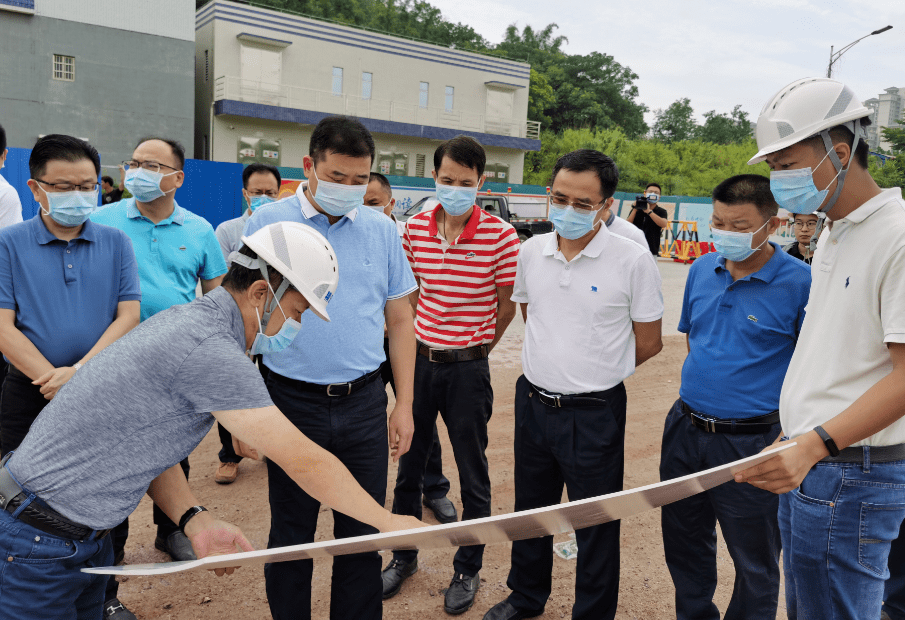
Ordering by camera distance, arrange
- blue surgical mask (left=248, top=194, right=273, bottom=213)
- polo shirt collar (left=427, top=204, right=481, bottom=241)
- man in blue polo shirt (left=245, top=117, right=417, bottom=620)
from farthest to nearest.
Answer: blue surgical mask (left=248, top=194, right=273, bottom=213)
polo shirt collar (left=427, top=204, right=481, bottom=241)
man in blue polo shirt (left=245, top=117, right=417, bottom=620)

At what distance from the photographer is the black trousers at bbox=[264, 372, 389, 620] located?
2.60 meters

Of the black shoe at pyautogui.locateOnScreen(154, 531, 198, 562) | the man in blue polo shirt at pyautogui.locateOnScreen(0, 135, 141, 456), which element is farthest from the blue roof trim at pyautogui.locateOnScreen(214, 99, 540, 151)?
the black shoe at pyautogui.locateOnScreen(154, 531, 198, 562)

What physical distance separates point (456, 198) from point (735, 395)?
1.80 m

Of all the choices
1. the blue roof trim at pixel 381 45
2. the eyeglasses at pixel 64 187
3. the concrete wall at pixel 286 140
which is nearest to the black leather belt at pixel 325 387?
the eyeglasses at pixel 64 187

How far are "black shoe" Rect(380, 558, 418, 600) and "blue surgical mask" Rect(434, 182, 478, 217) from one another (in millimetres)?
1936

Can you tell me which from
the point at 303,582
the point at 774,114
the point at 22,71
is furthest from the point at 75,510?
the point at 22,71

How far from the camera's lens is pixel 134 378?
5.39 feet

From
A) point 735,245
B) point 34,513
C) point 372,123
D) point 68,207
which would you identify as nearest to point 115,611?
point 34,513

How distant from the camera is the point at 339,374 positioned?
2.61 m

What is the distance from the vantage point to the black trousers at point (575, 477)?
9.32 feet

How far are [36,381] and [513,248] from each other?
2375 millimetres

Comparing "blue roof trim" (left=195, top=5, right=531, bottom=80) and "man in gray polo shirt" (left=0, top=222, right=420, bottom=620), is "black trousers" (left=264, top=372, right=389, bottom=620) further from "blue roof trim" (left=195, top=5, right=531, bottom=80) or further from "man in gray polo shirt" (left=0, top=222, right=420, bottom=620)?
"blue roof trim" (left=195, top=5, right=531, bottom=80)

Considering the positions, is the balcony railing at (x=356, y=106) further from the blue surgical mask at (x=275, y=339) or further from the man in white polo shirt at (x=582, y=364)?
the blue surgical mask at (x=275, y=339)

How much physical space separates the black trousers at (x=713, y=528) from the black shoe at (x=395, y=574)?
1.34m
